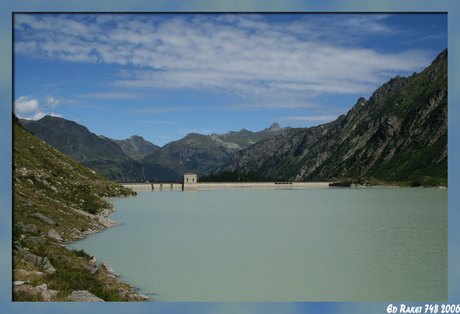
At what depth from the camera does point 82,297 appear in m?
14.8

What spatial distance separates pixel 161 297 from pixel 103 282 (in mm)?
2944

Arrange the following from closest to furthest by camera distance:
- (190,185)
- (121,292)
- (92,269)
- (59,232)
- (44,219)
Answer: (121,292), (92,269), (44,219), (59,232), (190,185)

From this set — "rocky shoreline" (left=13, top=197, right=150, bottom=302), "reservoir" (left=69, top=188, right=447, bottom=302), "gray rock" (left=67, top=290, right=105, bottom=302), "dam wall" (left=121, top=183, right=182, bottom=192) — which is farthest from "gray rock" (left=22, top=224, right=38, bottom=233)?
"dam wall" (left=121, top=183, right=182, bottom=192)

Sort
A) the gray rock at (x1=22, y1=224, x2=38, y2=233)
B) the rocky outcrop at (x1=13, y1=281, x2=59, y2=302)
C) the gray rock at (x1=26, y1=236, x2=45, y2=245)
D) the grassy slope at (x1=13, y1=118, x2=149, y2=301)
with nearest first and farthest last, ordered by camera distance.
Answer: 1. the rocky outcrop at (x1=13, y1=281, x2=59, y2=302)
2. the grassy slope at (x1=13, y1=118, x2=149, y2=301)
3. the gray rock at (x1=26, y1=236, x2=45, y2=245)
4. the gray rock at (x1=22, y1=224, x2=38, y2=233)

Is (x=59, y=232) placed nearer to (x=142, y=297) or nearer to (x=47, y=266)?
(x=47, y=266)

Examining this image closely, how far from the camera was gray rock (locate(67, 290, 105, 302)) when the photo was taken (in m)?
14.6

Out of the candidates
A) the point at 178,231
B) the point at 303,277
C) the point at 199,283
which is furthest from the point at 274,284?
the point at 178,231

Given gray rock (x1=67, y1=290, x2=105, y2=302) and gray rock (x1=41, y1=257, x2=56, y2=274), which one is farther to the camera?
gray rock (x1=41, y1=257, x2=56, y2=274)

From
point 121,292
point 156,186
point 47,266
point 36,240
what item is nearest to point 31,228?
point 36,240

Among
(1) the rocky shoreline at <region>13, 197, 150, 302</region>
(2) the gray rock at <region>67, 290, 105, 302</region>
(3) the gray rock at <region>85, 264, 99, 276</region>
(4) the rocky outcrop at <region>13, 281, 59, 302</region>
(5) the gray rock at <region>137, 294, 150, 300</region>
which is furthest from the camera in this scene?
(3) the gray rock at <region>85, 264, 99, 276</region>

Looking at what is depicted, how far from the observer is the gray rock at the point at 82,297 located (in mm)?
14600

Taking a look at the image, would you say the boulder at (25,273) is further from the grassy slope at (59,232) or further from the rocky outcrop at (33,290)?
the rocky outcrop at (33,290)

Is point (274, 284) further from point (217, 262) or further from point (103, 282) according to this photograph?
point (103, 282)

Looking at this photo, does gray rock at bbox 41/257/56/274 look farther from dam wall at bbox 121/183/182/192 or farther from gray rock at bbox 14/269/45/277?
dam wall at bbox 121/183/182/192
